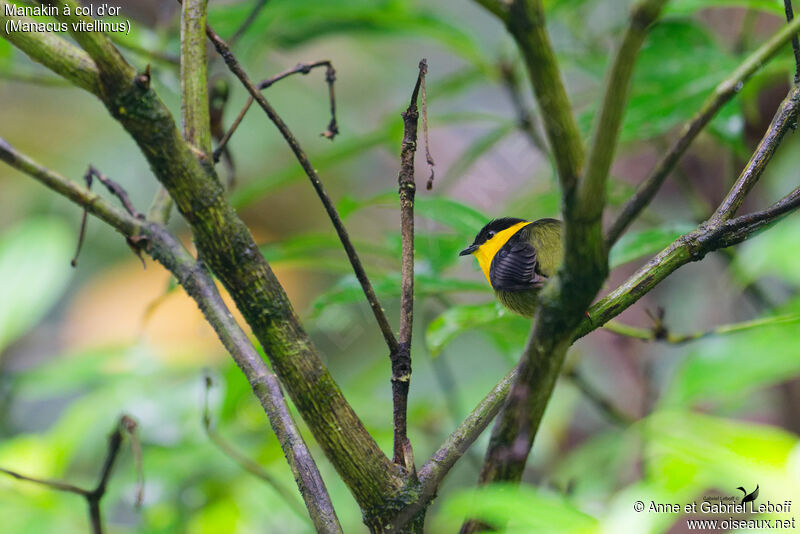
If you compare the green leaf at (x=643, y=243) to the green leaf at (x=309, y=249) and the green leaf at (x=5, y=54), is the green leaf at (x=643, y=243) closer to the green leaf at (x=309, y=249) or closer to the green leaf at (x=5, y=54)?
the green leaf at (x=309, y=249)

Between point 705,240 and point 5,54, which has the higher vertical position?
point 5,54

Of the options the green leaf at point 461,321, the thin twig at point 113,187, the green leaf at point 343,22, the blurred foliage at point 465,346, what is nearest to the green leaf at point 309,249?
the blurred foliage at point 465,346

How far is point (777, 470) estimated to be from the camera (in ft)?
1.93

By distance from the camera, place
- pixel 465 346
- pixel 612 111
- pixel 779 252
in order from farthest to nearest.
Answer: pixel 465 346 < pixel 779 252 < pixel 612 111

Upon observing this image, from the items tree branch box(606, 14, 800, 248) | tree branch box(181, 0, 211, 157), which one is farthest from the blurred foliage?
tree branch box(181, 0, 211, 157)

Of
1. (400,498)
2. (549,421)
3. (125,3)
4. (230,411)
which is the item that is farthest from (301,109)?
(400,498)

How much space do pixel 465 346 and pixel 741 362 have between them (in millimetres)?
2438

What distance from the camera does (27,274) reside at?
5.77ft

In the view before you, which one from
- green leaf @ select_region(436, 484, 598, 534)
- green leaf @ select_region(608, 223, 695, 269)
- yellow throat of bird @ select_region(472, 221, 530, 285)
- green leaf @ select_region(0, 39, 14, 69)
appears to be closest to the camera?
green leaf @ select_region(436, 484, 598, 534)

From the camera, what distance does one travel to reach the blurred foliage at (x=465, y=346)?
103 centimetres

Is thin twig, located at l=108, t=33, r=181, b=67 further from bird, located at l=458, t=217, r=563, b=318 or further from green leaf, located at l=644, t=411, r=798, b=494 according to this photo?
green leaf, located at l=644, t=411, r=798, b=494

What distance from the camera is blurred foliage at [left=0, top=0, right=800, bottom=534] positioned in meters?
1.03

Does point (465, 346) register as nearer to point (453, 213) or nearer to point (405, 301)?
point (453, 213)

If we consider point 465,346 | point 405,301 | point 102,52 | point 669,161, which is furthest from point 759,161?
point 465,346
